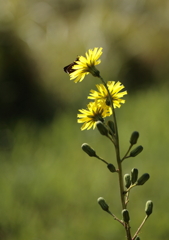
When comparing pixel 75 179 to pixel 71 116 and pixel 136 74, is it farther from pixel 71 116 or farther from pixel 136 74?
pixel 136 74

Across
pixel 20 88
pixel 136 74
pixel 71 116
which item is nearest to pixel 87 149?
pixel 71 116

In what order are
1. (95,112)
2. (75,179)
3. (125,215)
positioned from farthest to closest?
(75,179) < (95,112) < (125,215)

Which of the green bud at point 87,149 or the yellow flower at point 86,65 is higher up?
the yellow flower at point 86,65

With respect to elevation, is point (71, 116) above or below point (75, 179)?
above

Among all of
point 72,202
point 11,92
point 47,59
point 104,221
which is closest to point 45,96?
point 11,92

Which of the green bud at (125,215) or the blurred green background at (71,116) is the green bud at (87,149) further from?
the blurred green background at (71,116)

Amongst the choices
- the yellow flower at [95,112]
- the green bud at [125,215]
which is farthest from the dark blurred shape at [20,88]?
the green bud at [125,215]

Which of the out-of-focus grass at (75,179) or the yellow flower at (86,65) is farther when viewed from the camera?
the out-of-focus grass at (75,179)

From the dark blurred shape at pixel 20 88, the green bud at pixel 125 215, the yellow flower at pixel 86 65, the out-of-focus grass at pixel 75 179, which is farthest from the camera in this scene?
the dark blurred shape at pixel 20 88
